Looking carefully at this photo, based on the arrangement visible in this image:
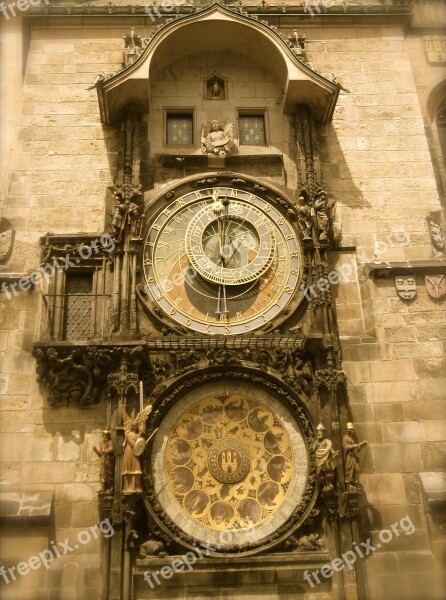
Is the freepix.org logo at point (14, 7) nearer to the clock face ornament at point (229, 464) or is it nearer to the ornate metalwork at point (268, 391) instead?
the ornate metalwork at point (268, 391)

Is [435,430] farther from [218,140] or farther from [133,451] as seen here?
[218,140]

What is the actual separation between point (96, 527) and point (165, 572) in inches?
41.0

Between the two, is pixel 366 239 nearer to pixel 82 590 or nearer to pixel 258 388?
pixel 258 388

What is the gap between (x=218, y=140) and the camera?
1142 cm

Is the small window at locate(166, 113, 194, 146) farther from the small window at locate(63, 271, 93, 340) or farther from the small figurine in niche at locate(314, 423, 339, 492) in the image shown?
the small figurine in niche at locate(314, 423, 339, 492)

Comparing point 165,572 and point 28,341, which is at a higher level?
point 28,341

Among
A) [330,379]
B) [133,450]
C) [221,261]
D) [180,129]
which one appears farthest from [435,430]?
[180,129]

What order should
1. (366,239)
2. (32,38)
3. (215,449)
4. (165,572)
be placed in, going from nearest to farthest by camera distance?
(165,572) → (215,449) → (366,239) → (32,38)

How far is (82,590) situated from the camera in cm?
881

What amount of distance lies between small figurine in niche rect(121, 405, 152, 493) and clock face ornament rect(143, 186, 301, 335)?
166cm

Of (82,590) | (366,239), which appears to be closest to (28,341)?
(82,590)

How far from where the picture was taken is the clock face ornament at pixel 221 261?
1034 centimetres

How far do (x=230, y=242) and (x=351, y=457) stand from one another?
3.56 m

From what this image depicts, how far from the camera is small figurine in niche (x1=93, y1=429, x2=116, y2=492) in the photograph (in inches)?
355
